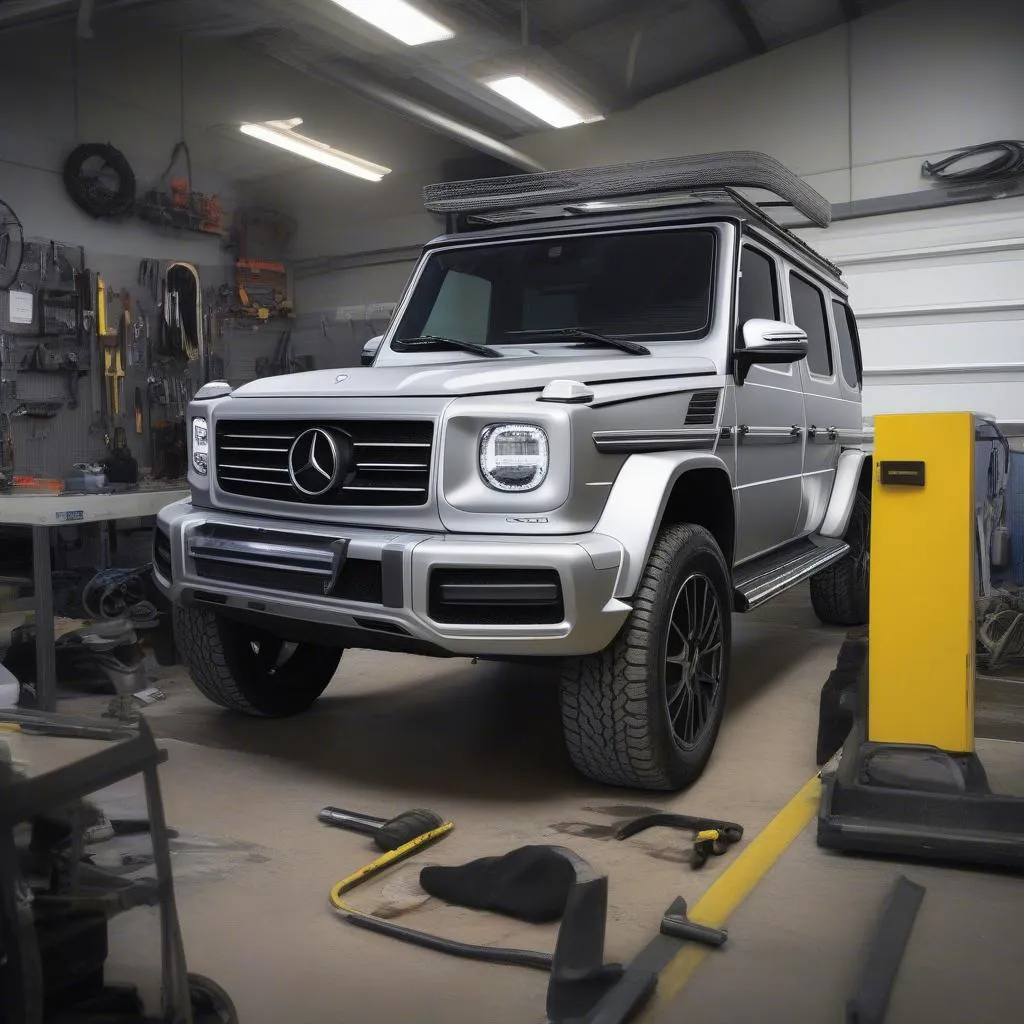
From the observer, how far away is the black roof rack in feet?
11.8

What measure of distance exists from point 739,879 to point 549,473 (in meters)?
1.14

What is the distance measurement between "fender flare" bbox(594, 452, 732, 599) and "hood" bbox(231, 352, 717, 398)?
285mm

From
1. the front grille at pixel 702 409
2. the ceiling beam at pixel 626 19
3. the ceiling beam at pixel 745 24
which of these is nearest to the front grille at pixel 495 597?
the front grille at pixel 702 409

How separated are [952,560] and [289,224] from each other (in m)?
7.38

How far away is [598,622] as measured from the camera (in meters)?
2.73

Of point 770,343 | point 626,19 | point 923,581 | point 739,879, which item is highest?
point 626,19

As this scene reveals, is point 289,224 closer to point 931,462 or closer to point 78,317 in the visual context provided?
point 78,317

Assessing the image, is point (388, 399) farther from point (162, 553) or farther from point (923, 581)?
point (923, 581)

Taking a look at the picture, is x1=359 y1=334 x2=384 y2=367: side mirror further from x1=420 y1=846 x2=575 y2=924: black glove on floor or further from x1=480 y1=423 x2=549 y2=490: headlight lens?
x1=420 y1=846 x2=575 y2=924: black glove on floor

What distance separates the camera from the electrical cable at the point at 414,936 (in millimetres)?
2141

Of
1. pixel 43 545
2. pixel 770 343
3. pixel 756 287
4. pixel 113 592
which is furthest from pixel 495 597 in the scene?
pixel 113 592

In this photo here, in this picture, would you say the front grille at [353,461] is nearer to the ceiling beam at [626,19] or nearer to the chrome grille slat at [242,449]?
the chrome grille slat at [242,449]

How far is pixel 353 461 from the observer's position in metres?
3.01

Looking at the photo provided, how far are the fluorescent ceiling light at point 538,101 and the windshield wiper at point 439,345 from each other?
16.8ft
